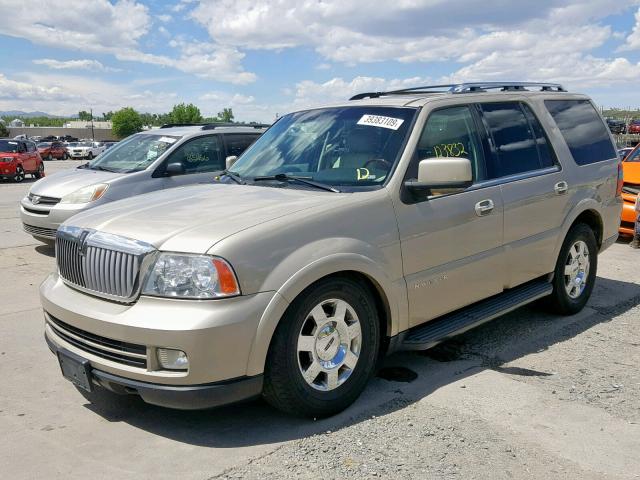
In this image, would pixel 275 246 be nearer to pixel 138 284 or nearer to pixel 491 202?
pixel 138 284

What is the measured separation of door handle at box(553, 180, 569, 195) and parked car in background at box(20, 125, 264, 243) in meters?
5.16

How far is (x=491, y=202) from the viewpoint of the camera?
180 inches

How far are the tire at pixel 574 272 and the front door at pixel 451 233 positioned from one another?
1.03m

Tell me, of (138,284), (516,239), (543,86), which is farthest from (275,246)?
(543,86)

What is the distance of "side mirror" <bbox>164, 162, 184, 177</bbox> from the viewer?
336 inches

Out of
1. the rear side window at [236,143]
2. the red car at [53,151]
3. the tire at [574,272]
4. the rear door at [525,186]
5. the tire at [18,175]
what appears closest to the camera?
the rear door at [525,186]

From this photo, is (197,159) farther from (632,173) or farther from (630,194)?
(632,173)

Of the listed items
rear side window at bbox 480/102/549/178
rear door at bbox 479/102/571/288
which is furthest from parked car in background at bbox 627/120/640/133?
rear side window at bbox 480/102/549/178

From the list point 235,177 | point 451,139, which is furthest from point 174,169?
point 451,139

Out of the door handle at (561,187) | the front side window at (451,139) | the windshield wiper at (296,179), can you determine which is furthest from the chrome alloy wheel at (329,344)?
the door handle at (561,187)

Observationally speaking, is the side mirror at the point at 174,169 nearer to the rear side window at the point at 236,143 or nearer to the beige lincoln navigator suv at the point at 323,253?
the rear side window at the point at 236,143

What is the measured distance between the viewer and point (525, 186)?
4.90m

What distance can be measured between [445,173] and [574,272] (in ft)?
8.35

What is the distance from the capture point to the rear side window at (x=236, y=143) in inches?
372
